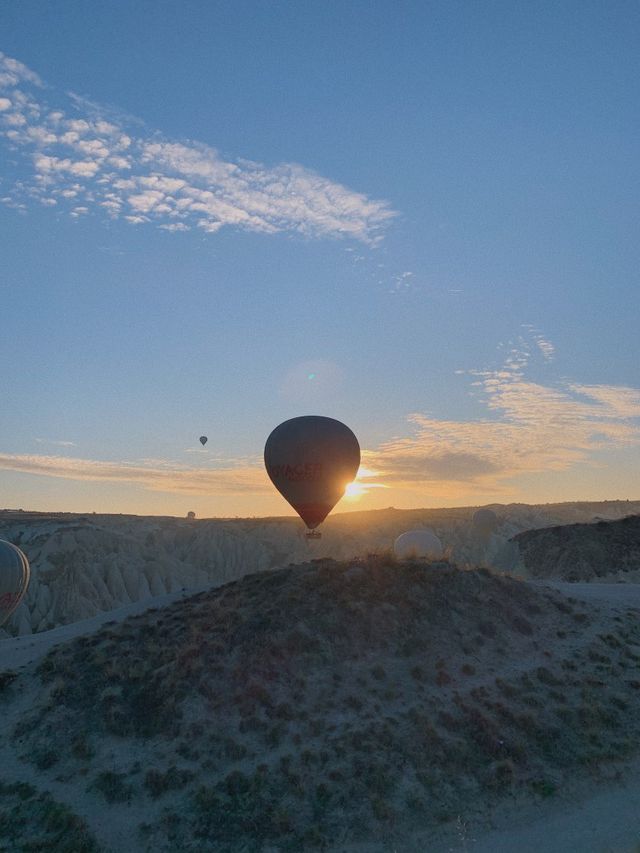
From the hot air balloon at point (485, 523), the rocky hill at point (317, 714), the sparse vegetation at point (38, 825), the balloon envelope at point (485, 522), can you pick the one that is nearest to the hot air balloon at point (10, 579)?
the rocky hill at point (317, 714)

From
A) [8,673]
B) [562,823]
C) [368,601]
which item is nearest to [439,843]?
[562,823]

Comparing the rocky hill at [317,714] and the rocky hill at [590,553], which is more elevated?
the rocky hill at [590,553]

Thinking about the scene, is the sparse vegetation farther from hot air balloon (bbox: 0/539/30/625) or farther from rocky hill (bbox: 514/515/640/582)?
rocky hill (bbox: 514/515/640/582)

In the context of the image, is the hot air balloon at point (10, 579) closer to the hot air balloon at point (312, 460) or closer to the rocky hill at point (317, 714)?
the rocky hill at point (317, 714)

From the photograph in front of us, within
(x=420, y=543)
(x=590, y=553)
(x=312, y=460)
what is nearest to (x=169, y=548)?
(x=420, y=543)

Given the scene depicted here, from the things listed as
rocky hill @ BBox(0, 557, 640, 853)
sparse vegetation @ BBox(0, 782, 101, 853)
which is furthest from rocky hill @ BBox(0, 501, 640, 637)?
sparse vegetation @ BBox(0, 782, 101, 853)

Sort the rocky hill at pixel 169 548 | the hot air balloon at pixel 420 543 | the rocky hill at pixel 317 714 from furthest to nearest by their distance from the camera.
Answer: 1. the rocky hill at pixel 169 548
2. the hot air balloon at pixel 420 543
3. the rocky hill at pixel 317 714
